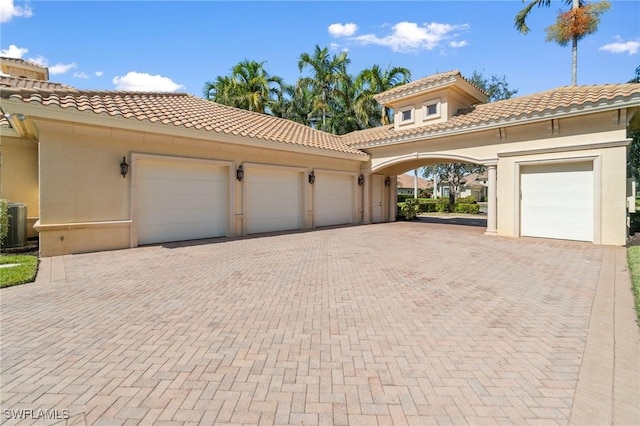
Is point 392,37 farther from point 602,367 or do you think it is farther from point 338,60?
point 602,367

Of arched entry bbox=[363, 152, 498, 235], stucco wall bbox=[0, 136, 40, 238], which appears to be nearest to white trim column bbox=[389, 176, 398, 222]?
arched entry bbox=[363, 152, 498, 235]

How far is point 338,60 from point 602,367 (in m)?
27.5

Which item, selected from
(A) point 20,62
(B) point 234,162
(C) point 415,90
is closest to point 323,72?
(C) point 415,90

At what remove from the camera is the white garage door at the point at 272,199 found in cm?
1231

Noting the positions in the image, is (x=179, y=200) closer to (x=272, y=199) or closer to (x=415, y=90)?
(x=272, y=199)

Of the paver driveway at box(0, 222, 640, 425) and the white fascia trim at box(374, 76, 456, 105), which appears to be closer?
the paver driveway at box(0, 222, 640, 425)

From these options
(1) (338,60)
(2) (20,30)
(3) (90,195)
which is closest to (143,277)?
(3) (90,195)

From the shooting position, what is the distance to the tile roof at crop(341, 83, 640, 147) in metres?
9.42

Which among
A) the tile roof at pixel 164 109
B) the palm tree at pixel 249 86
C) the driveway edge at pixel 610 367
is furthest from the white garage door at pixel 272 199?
the palm tree at pixel 249 86

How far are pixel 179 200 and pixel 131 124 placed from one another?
8.95ft

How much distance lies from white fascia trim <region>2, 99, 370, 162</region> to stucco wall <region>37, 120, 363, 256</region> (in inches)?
9.7

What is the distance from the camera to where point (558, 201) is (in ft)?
35.3

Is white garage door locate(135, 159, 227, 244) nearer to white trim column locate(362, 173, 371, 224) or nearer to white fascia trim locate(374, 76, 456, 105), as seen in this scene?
white trim column locate(362, 173, 371, 224)

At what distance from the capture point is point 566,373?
9.53 feet
